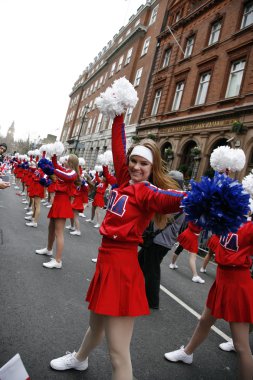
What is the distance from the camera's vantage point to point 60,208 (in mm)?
5277

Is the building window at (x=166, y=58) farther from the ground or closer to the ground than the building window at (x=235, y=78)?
farther from the ground

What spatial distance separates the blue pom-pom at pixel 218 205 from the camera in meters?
1.62

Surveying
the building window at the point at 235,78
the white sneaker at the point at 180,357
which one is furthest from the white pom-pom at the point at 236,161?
the building window at the point at 235,78

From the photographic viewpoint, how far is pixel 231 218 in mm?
1635

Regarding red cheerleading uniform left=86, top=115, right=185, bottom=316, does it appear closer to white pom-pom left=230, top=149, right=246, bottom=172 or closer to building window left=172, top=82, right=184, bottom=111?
white pom-pom left=230, top=149, right=246, bottom=172

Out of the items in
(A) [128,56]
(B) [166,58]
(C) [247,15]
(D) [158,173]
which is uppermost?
(A) [128,56]

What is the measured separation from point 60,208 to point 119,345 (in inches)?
140

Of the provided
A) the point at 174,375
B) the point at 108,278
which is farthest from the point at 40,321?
the point at 108,278

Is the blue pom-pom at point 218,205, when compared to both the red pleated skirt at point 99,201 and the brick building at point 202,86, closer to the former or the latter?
the red pleated skirt at point 99,201

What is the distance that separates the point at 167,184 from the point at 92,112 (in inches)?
1532

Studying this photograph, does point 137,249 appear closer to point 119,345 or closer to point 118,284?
point 118,284

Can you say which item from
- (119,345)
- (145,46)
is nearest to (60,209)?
(119,345)

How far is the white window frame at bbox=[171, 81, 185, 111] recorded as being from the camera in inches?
798

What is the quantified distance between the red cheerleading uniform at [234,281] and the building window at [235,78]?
46.4 ft
